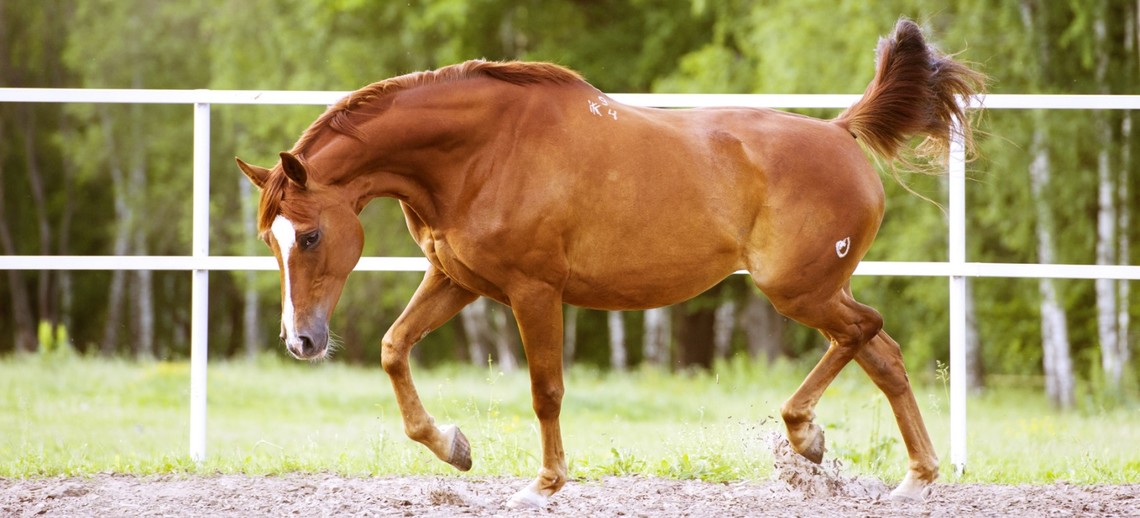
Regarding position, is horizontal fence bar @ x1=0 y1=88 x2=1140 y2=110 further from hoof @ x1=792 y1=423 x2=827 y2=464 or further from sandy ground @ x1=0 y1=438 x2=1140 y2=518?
sandy ground @ x1=0 y1=438 x2=1140 y2=518

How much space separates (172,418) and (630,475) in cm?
490

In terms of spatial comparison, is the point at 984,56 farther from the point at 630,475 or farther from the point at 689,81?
Result: the point at 630,475

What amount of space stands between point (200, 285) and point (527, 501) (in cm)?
191

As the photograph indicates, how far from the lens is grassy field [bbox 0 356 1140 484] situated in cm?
532

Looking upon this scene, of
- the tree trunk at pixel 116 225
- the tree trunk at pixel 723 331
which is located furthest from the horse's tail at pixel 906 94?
the tree trunk at pixel 116 225

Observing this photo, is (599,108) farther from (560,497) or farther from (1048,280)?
(1048,280)

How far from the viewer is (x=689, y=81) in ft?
46.1

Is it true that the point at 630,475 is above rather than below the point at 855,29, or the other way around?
below

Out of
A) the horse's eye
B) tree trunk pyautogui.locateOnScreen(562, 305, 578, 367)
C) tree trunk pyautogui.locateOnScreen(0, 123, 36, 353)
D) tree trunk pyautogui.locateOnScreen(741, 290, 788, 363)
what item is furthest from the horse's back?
tree trunk pyautogui.locateOnScreen(0, 123, 36, 353)

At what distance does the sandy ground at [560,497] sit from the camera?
4254mm

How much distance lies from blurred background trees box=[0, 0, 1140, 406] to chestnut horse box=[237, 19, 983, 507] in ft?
4.19

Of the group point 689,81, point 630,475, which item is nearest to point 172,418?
point 630,475

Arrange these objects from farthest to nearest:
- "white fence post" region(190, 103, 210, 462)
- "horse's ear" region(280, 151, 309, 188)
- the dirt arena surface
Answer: "white fence post" region(190, 103, 210, 462)
the dirt arena surface
"horse's ear" region(280, 151, 309, 188)

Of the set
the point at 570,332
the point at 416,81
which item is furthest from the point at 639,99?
the point at 570,332
